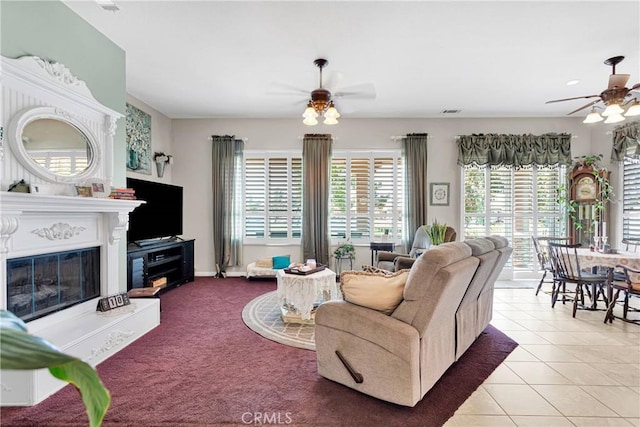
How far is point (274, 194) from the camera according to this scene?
567cm

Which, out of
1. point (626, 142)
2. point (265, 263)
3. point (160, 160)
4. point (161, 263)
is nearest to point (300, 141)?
point (265, 263)

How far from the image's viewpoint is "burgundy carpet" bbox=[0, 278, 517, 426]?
184cm

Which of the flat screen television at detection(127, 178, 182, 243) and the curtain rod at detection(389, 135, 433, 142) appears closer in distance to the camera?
the flat screen television at detection(127, 178, 182, 243)

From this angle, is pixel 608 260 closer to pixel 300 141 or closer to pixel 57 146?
pixel 300 141

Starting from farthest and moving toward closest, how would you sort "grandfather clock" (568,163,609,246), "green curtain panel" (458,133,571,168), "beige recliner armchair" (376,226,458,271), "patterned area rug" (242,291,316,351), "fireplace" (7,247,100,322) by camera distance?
"green curtain panel" (458,133,571,168), "grandfather clock" (568,163,609,246), "beige recliner armchair" (376,226,458,271), "patterned area rug" (242,291,316,351), "fireplace" (7,247,100,322)

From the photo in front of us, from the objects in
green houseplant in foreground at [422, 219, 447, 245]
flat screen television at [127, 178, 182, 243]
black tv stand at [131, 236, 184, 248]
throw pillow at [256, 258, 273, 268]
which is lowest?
throw pillow at [256, 258, 273, 268]

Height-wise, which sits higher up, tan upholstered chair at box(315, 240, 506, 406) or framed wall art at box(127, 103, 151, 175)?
framed wall art at box(127, 103, 151, 175)

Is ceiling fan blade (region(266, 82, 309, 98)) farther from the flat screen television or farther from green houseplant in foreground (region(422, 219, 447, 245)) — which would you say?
green houseplant in foreground (region(422, 219, 447, 245))

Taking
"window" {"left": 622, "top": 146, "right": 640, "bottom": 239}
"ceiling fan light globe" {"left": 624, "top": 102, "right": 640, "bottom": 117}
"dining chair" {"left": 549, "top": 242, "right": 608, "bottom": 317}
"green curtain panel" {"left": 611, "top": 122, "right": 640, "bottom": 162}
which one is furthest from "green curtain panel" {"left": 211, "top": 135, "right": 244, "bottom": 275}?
"window" {"left": 622, "top": 146, "right": 640, "bottom": 239}

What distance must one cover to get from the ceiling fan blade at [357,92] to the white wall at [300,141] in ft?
6.31

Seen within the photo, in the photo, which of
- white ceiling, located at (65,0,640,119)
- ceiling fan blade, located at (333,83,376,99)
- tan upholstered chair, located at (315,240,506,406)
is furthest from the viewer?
ceiling fan blade, located at (333,83,376,99)

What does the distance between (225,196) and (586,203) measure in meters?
6.13

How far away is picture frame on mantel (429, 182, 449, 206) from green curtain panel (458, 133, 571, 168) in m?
0.51

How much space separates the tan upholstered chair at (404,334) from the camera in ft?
6.01
